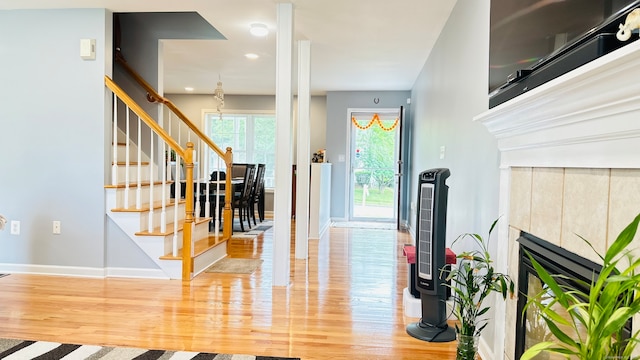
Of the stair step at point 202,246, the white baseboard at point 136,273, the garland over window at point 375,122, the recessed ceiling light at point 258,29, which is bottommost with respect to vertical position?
the white baseboard at point 136,273

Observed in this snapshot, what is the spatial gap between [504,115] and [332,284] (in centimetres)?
228

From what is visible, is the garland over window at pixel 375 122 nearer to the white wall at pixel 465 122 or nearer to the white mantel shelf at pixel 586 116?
the white wall at pixel 465 122

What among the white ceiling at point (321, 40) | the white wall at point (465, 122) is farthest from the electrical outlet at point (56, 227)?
the white wall at point (465, 122)

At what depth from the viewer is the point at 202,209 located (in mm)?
5855

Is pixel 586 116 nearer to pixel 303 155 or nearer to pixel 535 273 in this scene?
pixel 535 273

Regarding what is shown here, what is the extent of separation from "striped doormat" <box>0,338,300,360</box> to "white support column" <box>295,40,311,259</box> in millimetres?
2258

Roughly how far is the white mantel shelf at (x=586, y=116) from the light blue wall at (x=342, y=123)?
5674 mm

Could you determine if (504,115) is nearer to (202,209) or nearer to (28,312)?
(28,312)

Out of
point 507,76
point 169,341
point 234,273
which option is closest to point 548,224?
point 507,76

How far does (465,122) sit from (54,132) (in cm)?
335

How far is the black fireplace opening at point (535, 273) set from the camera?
1.15 m

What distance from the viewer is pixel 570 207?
1.23 meters

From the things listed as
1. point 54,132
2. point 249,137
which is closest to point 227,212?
point 54,132

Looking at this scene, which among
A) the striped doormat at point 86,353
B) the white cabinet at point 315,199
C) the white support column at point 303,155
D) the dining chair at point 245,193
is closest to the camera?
the striped doormat at point 86,353
